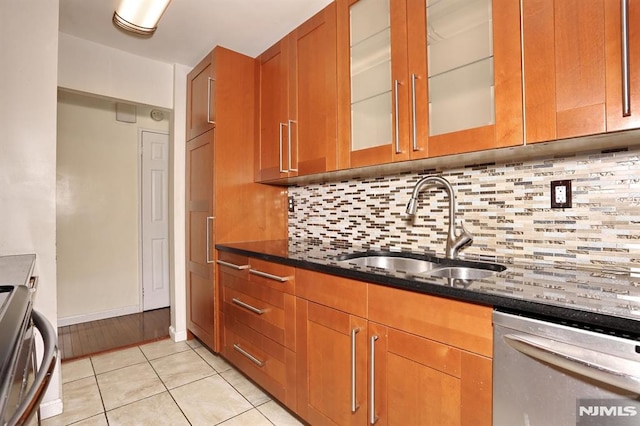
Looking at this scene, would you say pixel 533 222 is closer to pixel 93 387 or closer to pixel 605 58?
pixel 605 58

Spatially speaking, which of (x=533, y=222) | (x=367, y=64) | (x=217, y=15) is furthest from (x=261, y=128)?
(x=533, y=222)

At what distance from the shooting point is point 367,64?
171 centimetres

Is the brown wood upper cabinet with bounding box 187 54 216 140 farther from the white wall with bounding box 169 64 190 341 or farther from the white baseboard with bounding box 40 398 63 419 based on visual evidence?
the white baseboard with bounding box 40 398 63 419

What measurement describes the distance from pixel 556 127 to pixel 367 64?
97 centimetres

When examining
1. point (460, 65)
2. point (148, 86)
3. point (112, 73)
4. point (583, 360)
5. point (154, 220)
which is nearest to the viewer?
point (583, 360)

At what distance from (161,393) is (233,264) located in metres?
0.86

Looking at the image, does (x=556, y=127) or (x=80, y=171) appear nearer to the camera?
(x=556, y=127)

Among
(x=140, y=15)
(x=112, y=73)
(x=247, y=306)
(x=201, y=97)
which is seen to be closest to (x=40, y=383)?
(x=247, y=306)

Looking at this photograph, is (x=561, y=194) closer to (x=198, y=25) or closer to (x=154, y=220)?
(x=198, y=25)

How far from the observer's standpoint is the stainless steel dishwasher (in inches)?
27.4

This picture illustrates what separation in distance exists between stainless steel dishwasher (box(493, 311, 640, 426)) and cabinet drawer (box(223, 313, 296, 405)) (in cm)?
102

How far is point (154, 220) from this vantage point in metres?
3.62

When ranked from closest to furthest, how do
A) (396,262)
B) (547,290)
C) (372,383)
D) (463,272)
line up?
(547,290), (372,383), (463,272), (396,262)

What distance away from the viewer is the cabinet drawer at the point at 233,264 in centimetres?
198
